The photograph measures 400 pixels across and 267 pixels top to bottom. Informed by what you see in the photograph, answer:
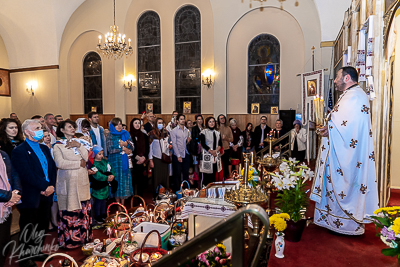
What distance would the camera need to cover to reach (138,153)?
5953mm

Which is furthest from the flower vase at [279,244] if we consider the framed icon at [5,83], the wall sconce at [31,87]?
the framed icon at [5,83]

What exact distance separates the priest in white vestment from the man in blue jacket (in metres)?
3.45

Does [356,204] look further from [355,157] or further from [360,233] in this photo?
[355,157]

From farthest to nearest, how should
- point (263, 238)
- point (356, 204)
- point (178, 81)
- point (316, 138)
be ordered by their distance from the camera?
point (178, 81)
point (316, 138)
point (356, 204)
point (263, 238)

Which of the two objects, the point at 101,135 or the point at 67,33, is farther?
Result: the point at 67,33

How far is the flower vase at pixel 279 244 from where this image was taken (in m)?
2.57

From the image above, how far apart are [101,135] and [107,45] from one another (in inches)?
187

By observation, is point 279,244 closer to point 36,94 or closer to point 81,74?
point 81,74

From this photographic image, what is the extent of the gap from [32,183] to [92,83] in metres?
10.9

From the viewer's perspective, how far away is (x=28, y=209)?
333 centimetres

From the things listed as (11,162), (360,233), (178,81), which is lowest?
(360,233)

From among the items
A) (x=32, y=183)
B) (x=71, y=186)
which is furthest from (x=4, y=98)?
(x=32, y=183)

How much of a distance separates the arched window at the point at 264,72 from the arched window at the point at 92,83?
7.21 m

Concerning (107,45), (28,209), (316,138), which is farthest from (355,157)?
(107,45)
